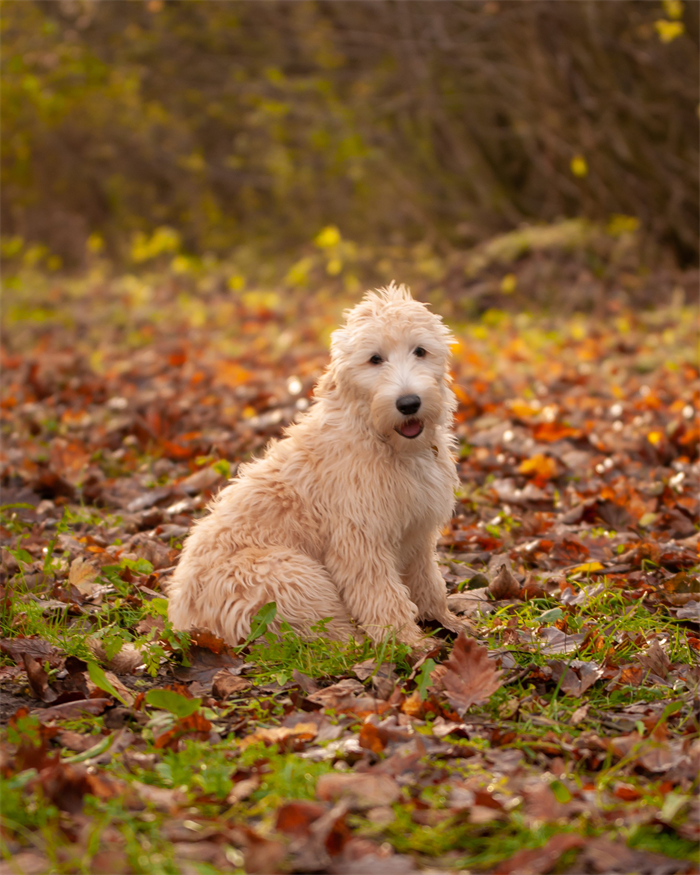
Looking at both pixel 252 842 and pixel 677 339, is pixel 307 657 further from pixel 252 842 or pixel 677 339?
pixel 677 339

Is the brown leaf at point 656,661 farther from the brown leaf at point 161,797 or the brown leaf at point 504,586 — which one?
the brown leaf at point 161,797

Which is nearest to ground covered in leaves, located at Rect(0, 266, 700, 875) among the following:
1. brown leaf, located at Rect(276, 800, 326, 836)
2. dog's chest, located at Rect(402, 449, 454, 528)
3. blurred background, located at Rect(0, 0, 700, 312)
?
brown leaf, located at Rect(276, 800, 326, 836)

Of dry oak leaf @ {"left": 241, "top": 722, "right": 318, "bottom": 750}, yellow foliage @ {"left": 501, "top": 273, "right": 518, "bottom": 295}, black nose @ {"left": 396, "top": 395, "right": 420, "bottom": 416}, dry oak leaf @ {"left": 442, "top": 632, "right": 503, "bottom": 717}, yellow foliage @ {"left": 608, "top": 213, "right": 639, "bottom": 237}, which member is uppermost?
yellow foliage @ {"left": 608, "top": 213, "right": 639, "bottom": 237}

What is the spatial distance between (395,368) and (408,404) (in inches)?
7.4

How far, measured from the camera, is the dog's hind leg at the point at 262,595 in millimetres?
4016

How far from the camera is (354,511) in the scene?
4133 millimetres

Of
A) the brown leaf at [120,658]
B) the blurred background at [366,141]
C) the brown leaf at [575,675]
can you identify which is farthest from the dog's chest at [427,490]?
the blurred background at [366,141]

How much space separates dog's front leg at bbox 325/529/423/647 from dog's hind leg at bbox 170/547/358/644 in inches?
2.9

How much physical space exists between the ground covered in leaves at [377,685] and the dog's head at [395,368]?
0.94 meters

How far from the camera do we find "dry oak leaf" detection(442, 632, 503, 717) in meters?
3.46

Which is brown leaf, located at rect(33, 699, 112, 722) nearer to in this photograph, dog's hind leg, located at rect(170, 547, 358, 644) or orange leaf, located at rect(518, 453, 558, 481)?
dog's hind leg, located at rect(170, 547, 358, 644)

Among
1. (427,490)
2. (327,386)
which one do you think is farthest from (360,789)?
(327,386)

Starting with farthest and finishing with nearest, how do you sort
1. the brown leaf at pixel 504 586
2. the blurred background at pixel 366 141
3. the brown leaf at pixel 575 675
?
the blurred background at pixel 366 141 < the brown leaf at pixel 504 586 < the brown leaf at pixel 575 675

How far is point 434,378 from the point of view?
4.12 metres
